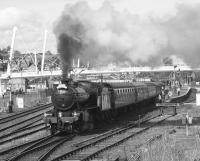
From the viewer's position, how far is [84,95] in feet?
72.7

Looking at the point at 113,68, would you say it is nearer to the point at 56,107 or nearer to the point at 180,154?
the point at 56,107

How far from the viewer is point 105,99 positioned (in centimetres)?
2481

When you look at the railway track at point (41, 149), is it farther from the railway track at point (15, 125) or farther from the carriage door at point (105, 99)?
the railway track at point (15, 125)

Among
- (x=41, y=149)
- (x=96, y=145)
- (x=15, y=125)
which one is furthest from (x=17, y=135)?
(x=96, y=145)

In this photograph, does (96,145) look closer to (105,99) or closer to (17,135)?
(105,99)

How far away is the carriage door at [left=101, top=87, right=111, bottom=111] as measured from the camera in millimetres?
24281

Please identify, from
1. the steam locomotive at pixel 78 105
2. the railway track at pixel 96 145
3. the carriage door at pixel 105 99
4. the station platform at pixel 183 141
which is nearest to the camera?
the station platform at pixel 183 141

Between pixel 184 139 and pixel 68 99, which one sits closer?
pixel 184 139

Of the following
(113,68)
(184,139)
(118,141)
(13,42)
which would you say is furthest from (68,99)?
(13,42)

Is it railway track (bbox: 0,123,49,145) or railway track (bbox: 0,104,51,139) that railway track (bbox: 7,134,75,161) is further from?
railway track (bbox: 0,104,51,139)

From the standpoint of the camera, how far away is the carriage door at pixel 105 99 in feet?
79.7

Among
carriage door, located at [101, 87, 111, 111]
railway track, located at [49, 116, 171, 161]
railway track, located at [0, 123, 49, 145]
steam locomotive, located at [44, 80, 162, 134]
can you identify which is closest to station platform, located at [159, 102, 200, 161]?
railway track, located at [49, 116, 171, 161]

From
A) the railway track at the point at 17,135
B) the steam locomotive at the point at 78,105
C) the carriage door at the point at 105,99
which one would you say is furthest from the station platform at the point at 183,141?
the railway track at the point at 17,135

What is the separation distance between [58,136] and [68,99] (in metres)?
2.10
